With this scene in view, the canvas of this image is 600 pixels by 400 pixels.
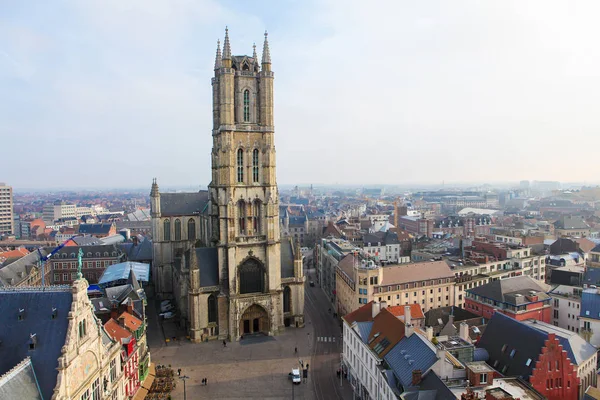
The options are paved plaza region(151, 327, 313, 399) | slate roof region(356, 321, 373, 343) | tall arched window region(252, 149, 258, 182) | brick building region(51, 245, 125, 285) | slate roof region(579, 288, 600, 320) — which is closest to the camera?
slate roof region(356, 321, 373, 343)

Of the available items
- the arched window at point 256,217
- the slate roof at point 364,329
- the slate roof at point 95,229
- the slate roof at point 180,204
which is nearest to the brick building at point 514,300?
the slate roof at point 364,329

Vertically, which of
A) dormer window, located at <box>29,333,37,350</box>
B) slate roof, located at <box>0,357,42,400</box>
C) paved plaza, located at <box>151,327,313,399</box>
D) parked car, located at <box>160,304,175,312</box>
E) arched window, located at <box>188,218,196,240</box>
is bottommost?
paved plaza, located at <box>151,327,313,399</box>

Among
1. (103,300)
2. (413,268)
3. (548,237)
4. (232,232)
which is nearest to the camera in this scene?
(103,300)

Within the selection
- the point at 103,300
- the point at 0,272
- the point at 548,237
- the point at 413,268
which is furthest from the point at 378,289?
the point at 548,237

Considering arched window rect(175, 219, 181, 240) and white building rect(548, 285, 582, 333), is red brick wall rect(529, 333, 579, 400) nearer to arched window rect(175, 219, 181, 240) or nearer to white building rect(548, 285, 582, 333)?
white building rect(548, 285, 582, 333)

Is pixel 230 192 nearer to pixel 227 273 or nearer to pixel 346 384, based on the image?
pixel 227 273

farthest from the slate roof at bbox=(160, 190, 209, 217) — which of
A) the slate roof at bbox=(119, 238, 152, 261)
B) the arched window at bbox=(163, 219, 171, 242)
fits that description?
the slate roof at bbox=(119, 238, 152, 261)
